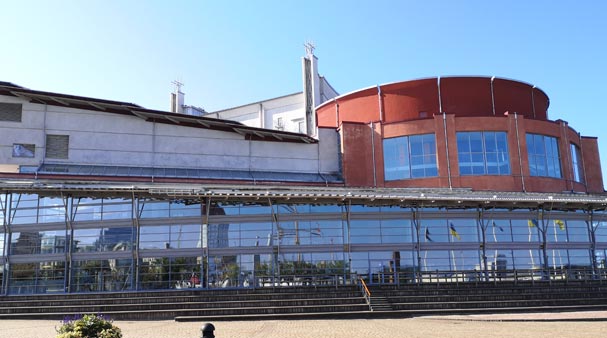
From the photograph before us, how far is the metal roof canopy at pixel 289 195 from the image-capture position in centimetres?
2397

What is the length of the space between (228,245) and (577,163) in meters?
24.2

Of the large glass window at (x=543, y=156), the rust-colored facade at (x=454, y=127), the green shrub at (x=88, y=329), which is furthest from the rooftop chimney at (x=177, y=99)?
the green shrub at (x=88, y=329)

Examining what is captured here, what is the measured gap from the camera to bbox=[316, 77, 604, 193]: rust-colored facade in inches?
1320

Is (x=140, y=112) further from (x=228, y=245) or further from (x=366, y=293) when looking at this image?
(x=366, y=293)

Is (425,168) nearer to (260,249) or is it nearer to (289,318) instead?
(260,249)

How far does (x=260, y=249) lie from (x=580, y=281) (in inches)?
567

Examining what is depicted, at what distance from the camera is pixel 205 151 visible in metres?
33.3

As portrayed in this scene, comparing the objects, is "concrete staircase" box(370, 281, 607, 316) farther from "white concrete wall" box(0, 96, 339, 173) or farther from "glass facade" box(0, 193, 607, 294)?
"white concrete wall" box(0, 96, 339, 173)

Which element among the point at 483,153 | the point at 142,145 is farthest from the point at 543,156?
the point at 142,145

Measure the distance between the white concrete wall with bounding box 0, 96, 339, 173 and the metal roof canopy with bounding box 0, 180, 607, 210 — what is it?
6.79 m

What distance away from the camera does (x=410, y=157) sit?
34.2 metres

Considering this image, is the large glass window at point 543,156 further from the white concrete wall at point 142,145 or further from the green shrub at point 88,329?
the green shrub at point 88,329

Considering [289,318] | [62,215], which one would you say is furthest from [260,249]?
[62,215]

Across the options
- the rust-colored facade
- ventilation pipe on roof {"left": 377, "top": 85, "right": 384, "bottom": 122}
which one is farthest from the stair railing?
ventilation pipe on roof {"left": 377, "top": 85, "right": 384, "bottom": 122}
